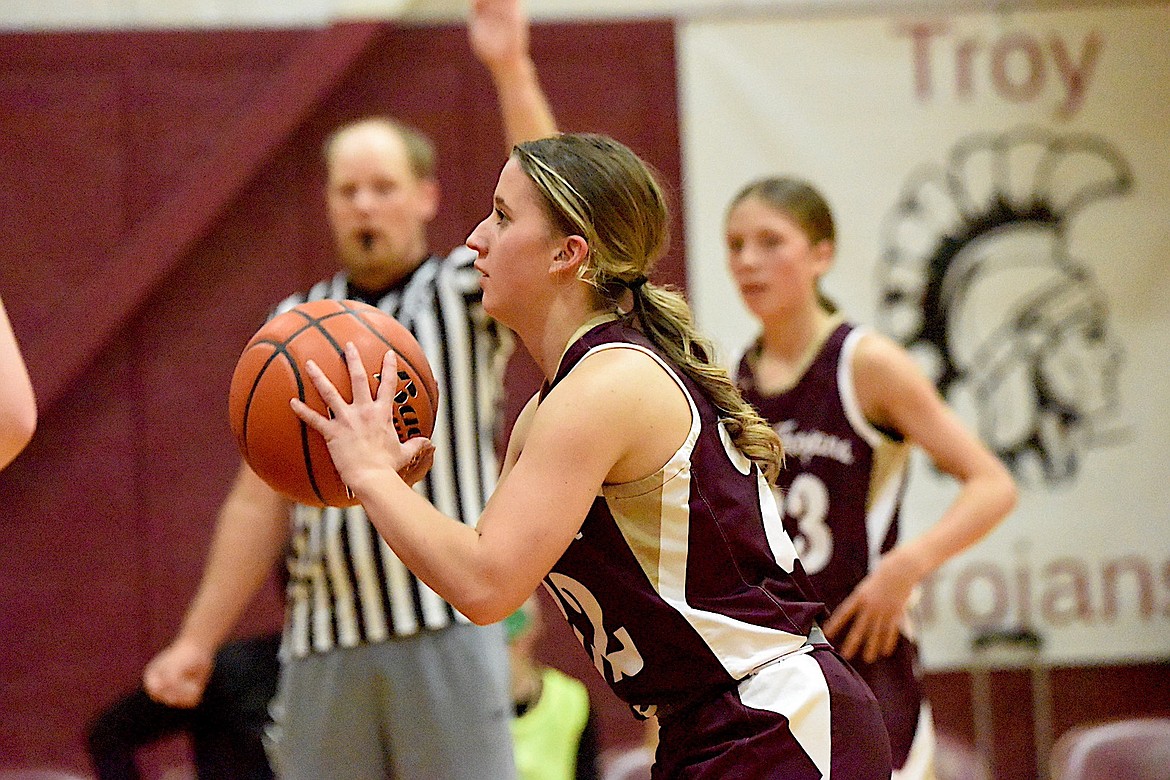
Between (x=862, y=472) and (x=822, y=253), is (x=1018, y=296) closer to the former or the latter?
(x=822, y=253)

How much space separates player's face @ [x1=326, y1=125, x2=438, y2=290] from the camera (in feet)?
11.9

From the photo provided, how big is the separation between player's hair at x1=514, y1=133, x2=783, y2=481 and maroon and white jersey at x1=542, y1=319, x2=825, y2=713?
0.08m

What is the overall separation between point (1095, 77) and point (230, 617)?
15.1 ft

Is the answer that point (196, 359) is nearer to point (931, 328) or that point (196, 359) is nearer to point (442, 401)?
point (442, 401)

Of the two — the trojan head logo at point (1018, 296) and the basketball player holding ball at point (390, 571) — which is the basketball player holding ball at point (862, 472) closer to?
the basketball player holding ball at point (390, 571)

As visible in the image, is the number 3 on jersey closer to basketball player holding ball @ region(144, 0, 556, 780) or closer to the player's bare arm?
the player's bare arm

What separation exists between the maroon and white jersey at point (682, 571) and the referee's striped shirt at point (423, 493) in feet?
3.84

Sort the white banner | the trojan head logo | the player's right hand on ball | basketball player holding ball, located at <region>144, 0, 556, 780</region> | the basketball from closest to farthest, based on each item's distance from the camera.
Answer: the basketball → basketball player holding ball, located at <region>144, 0, 556, 780</region> → the player's right hand on ball → the white banner → the trojan head logo

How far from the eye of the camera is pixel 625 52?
6109 mm

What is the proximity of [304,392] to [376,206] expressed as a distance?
136 centimetres

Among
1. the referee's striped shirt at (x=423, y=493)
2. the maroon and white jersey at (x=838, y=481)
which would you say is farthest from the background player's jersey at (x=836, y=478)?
the referee's striped shirt at (x=423, y=493)

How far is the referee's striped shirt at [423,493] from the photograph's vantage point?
3424 millimetres

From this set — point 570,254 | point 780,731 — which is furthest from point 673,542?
point 570,254

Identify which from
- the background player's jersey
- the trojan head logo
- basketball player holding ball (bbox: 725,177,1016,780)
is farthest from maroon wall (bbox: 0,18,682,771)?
the background player's jersey
